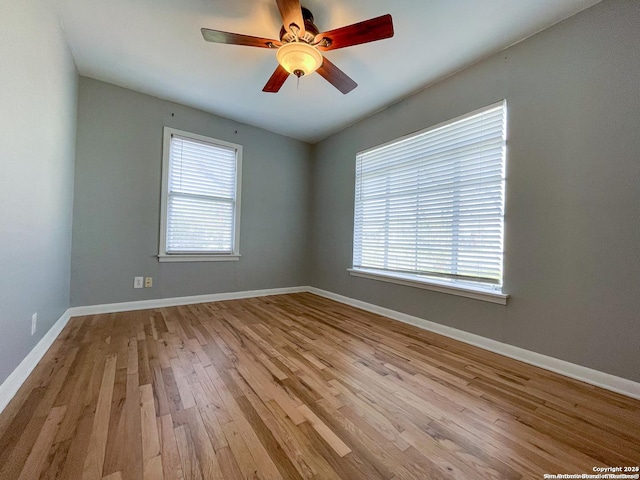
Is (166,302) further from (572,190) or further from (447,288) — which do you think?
(572,190)

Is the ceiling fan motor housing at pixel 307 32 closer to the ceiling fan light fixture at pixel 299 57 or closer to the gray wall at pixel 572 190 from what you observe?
the ceiling fan light fixture at pixel 299 57

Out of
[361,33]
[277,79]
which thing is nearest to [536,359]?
[361,33]

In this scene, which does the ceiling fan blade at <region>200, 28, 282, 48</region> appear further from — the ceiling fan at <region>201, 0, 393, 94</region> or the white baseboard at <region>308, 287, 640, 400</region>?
the white baseboard at <region>308, 287, 640, 400</region>

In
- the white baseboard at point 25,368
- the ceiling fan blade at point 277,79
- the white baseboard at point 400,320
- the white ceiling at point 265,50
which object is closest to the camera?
the white baseboard at point 25,368

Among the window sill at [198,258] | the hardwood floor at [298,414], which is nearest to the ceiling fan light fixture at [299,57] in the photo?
the hardwood floor at [298,414]

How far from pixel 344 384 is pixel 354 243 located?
2.29m

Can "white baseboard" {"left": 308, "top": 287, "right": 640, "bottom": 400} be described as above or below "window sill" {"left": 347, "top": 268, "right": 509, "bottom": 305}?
below

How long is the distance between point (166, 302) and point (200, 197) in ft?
4.85

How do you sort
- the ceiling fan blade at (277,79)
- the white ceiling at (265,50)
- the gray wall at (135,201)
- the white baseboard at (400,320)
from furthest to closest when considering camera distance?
the gray wall at (135,201)
the ceiling fan blade at (277,79)
the white ceiling at (265,50)
the white baseboard at (400,320)

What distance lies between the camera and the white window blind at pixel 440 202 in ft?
7.40

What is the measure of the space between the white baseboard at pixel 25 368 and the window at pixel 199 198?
4.31ft

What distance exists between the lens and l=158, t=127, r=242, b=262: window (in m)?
3.34

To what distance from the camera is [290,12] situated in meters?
1.62

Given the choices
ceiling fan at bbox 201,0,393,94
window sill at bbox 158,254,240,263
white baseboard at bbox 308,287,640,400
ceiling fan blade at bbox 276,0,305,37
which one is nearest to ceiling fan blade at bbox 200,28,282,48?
ceiling fan at bbox 201,0,393,94
